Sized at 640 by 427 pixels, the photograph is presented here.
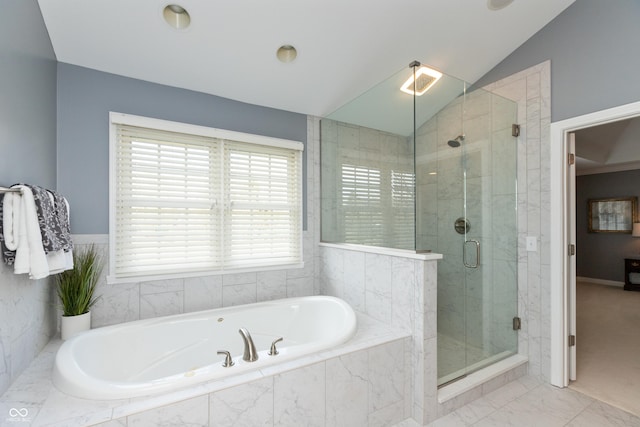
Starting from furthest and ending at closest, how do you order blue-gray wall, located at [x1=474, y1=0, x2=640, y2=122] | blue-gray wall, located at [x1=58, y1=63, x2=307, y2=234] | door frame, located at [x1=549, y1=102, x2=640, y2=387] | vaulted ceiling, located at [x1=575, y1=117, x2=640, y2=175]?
vaulted ceiling, located at [x1=575, y1=117, x2=640, y2=175]
door frame, located at [x1=549, y1=102, x2=640, y2=387]
blue-gray wall, located at [x1=58, y1=63, x2=307, y2=234]
blue-gray wall, located at [x1=474, y1=0, x2=640, y2=122]

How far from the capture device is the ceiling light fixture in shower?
199 cm

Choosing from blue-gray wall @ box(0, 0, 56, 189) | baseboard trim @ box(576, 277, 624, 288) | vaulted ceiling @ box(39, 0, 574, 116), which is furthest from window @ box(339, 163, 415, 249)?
baseboard trim @ box(576, 277, 624, 288)

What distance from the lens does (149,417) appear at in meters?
1.18

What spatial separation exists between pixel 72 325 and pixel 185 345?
27.7 inches

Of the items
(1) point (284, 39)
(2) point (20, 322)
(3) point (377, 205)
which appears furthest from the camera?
(3) point (377, 205)

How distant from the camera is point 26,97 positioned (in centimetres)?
152

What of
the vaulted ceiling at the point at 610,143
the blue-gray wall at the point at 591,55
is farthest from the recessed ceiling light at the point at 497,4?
the vaulted ceiling at the point at 610,143

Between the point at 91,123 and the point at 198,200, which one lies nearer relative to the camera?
the point at 91,123

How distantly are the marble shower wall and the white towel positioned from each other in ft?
0.41

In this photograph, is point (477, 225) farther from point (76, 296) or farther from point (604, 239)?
point (604, 239)

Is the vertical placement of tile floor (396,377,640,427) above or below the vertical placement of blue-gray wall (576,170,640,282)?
below

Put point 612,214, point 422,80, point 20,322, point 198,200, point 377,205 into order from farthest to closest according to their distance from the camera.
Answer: point 612,214, point 377,205, point 198,200, point 422,80, point 20,322

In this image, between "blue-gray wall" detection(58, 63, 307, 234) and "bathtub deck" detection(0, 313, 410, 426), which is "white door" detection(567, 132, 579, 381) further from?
"blue-gray wall" detection(58, 63, 307, 234)

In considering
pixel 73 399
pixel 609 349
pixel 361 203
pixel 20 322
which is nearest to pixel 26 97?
pixel 20 322
